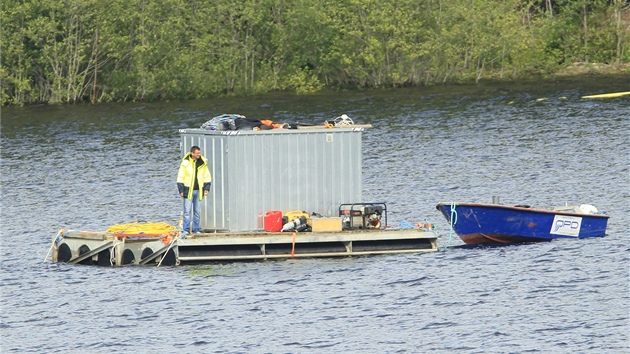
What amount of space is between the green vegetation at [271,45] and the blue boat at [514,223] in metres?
59.2

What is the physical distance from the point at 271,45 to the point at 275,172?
6629 centimetres

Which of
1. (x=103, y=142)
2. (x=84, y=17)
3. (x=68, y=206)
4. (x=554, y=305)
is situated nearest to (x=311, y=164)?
(x=554, y=305)

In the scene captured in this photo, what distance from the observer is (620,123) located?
66000 millimetres

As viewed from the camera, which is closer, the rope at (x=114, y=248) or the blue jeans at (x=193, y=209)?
the blue jeans at (x=193, y=209)

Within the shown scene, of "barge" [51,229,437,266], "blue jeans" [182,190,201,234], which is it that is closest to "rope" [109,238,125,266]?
"barge" [51,229,437,266]

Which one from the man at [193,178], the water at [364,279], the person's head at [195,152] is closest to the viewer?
the water at [364,279]

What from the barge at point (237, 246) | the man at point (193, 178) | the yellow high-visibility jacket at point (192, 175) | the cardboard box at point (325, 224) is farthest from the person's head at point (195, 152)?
the cardboard box at point (325, 224)

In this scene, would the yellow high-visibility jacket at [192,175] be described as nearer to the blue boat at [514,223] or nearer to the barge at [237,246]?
the barge at [237,246]

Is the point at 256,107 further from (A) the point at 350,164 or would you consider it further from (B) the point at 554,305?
(B) the point at 554,305

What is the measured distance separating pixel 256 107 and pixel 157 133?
44.6 feet

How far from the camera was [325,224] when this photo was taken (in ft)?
111

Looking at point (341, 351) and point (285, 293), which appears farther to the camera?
point (285, 293)

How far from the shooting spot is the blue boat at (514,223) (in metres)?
35.6

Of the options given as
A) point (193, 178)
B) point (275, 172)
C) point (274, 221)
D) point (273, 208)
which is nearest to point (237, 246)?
point (274, 221)
